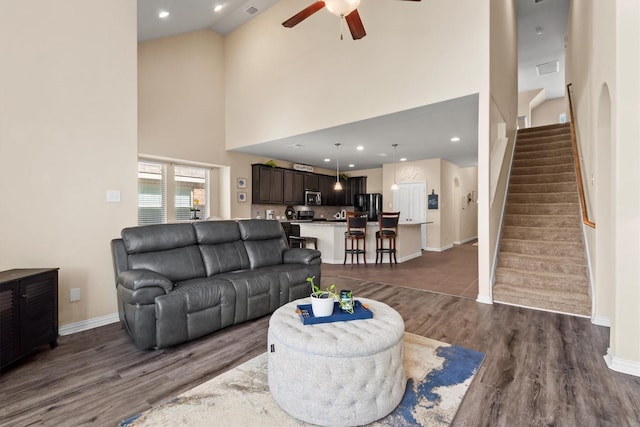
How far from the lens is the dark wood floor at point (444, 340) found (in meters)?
1.71

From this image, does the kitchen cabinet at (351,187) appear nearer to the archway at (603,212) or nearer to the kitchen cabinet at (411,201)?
the kitchen cabinet at (411,201)

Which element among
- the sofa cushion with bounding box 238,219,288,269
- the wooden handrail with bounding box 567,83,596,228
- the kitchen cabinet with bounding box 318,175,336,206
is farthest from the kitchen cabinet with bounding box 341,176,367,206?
the sofa cushion with bounding box 238,219,288,269

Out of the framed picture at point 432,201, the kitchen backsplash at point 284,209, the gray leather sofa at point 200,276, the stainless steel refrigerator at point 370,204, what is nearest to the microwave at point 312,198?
the kitchen backsplash at point 284,209

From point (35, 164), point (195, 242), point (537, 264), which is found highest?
point (35, 164)

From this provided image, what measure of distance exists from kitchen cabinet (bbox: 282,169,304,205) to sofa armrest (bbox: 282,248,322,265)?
14.1ft

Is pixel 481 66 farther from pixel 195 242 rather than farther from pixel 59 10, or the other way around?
pixel 59 10

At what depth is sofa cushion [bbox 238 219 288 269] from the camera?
12.4 feet

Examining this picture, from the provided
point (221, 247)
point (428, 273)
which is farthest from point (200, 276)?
point (428, 273)

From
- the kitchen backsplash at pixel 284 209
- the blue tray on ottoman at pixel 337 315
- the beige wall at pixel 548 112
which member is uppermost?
the beige wall at pixel 548 112

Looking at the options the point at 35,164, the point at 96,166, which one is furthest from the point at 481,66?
the point at 35,164

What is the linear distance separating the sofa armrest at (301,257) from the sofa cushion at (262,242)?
0.12 meters

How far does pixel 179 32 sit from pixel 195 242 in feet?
15.9

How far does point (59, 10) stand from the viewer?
9.32 feet

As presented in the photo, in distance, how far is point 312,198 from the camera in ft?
29.2
